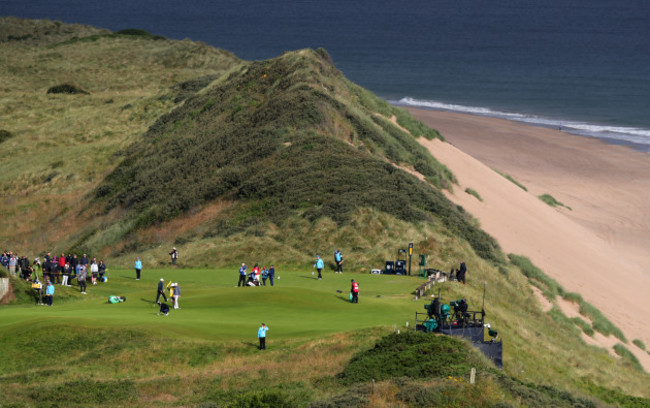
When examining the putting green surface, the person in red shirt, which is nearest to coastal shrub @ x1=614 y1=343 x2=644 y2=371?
the putting green surface

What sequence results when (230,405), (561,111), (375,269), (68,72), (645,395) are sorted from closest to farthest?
(230,405) < (645,395) < (375,269) < (68,72) < (561,111)

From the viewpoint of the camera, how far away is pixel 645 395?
110 feet

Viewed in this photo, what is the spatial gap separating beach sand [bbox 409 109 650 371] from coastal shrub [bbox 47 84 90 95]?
46316mm

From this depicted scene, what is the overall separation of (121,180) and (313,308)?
39.1 m

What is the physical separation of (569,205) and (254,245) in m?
39.8

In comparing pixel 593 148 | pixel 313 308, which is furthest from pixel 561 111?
pixel 313 308

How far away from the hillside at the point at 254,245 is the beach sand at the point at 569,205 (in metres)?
2.94

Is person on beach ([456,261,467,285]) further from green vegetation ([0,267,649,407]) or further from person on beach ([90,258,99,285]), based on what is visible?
person on beach ([90,258,99,285])

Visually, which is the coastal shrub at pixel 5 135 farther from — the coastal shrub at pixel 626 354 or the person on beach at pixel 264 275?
the coastal shrub at pixel 626 354

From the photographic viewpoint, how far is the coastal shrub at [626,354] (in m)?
40.4

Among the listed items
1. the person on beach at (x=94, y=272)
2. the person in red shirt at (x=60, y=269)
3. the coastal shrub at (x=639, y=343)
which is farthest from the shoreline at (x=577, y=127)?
the person in red shirt at (x=60, y=269)

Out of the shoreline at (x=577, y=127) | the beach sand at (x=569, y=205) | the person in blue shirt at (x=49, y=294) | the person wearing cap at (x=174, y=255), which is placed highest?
the shoreline at (x=577, y=127)

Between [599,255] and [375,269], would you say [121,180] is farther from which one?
[599,255]

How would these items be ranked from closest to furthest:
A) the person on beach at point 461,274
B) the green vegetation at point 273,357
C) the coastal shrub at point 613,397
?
the green vegetation at point 273,357
the coastal shrub at point 613,397
the person on beach at point 461,274
